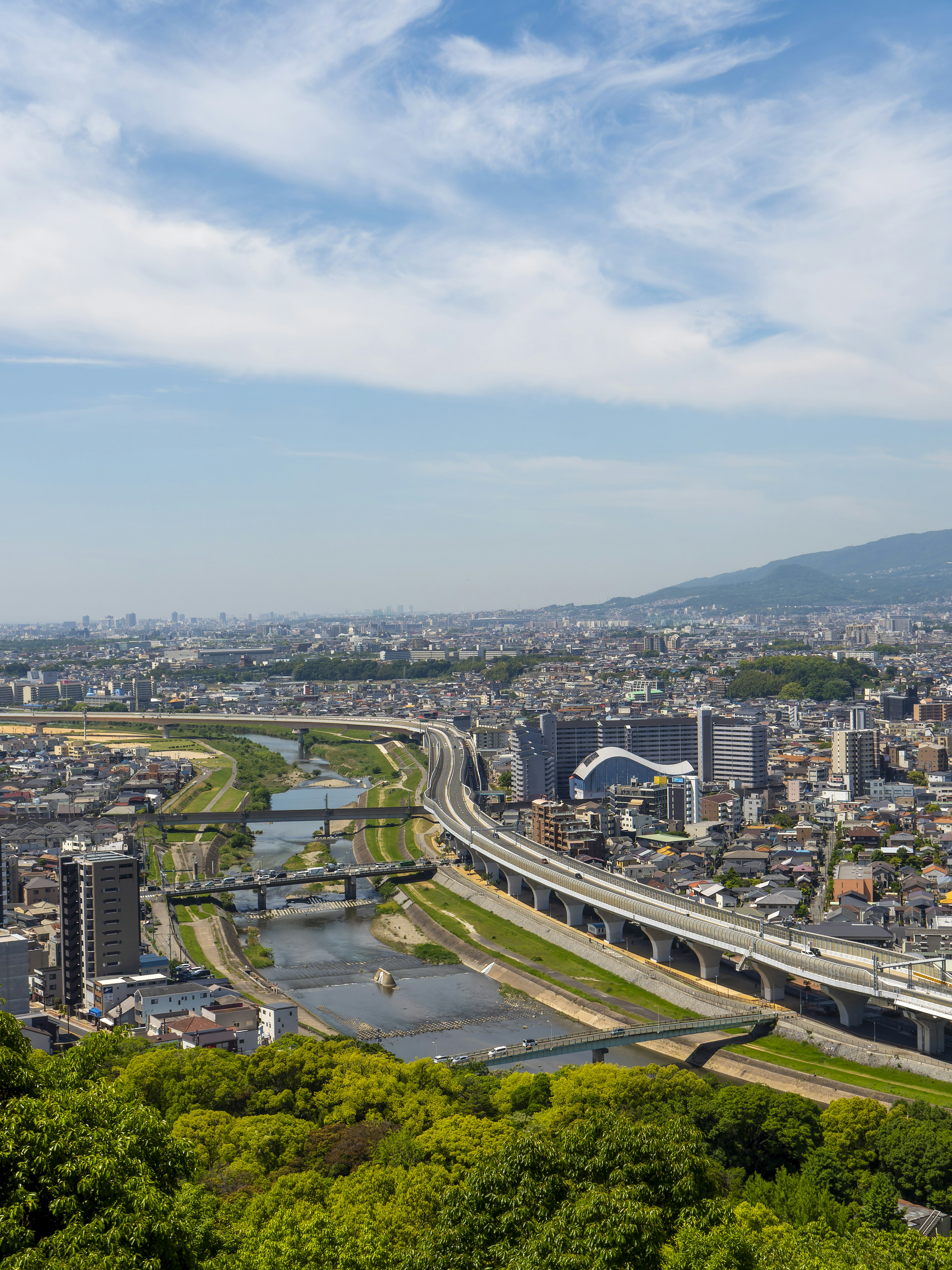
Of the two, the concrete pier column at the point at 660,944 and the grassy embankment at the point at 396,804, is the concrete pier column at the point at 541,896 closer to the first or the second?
the concrete pier column at the point at 660,944

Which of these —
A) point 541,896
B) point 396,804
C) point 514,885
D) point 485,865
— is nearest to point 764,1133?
point 541,896

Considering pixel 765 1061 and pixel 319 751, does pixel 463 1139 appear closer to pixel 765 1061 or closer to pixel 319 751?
pixel 765 1061

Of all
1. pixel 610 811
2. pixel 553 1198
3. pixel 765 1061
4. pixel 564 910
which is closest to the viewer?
pixel 553 1198

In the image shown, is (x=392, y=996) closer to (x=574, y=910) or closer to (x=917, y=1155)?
(x=574, y=910)

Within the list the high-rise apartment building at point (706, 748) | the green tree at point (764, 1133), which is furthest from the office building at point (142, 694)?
the green tree at point (764, 1133)

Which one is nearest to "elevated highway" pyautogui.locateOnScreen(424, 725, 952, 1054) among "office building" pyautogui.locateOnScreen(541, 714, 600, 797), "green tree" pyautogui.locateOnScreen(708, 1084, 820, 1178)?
"green tree" pyautogui.locateOnScreen(708, 1084, 820, 1178)

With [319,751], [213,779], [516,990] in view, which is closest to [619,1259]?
[516,990]
